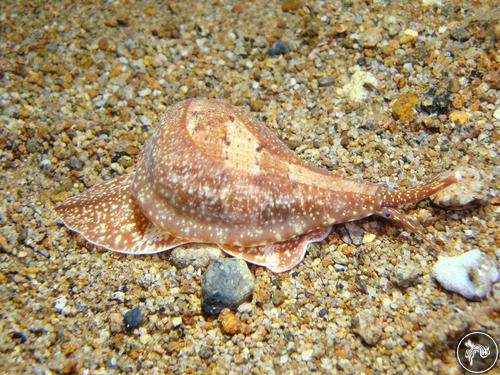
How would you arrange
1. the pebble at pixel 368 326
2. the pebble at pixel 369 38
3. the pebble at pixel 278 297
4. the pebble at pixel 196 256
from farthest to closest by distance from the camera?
the pebble at pixel 369 38
the pebble at pixel 196 256
the pebble at pixel 278 297
the pebble at pixel 368 326

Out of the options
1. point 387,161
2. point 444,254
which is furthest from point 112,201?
point 444,254

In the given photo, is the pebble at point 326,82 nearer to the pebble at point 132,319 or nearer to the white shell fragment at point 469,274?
the white shell fragment at point 469,274

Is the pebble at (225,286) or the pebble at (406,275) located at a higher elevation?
the pebble at (406,275)

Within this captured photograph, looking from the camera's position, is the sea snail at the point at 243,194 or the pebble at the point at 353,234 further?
the pebble at the point at 353,234

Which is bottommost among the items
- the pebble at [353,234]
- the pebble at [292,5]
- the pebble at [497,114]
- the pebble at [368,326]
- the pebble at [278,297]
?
the pebble at [278,297]

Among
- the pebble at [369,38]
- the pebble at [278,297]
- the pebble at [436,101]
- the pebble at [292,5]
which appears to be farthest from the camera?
the pebble at [292,5]

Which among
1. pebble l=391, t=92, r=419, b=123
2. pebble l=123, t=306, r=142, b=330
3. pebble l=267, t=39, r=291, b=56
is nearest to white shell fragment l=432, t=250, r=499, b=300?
pebble l=391, t=92, r=419, b=123

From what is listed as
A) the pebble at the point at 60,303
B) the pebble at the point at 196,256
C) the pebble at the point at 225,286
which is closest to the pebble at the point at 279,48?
the pebble at the point at 196,256

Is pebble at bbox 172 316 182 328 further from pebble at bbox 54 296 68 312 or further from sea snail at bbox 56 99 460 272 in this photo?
pebble at bbox 54 296 68 312
